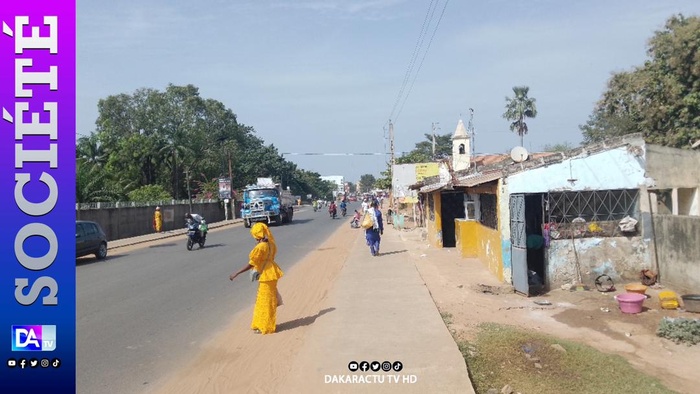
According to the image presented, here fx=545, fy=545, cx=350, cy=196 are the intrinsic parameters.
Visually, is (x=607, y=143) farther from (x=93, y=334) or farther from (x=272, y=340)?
(x=93, y=334)

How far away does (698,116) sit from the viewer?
21.8 metres

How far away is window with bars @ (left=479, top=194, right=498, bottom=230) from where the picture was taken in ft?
42.8

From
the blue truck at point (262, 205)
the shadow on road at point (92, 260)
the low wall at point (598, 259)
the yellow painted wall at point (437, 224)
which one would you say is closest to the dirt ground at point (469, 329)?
the low wall at point (598, 259)

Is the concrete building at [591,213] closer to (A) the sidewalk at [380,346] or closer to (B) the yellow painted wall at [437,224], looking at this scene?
(A) the sidewalk at [380,346]

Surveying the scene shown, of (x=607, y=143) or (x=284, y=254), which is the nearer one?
(x=607, y=143)

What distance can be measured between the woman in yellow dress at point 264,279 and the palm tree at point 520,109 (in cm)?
5077

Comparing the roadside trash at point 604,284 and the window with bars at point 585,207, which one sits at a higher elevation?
the window with bars at point 585,207

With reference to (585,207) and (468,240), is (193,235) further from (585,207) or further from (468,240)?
(585,207)

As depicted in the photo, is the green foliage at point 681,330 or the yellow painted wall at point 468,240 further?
the yellow painted wall at point 468,240

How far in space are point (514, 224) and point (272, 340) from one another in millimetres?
5854

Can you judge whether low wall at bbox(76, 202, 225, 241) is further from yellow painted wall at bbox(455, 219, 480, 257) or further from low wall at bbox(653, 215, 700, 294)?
low wall at bbox(653, 215, 700, 294)

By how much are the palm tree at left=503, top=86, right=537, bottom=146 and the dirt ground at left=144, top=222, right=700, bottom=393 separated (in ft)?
147

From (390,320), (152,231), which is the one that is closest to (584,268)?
(390,320)

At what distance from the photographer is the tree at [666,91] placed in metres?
21.7
